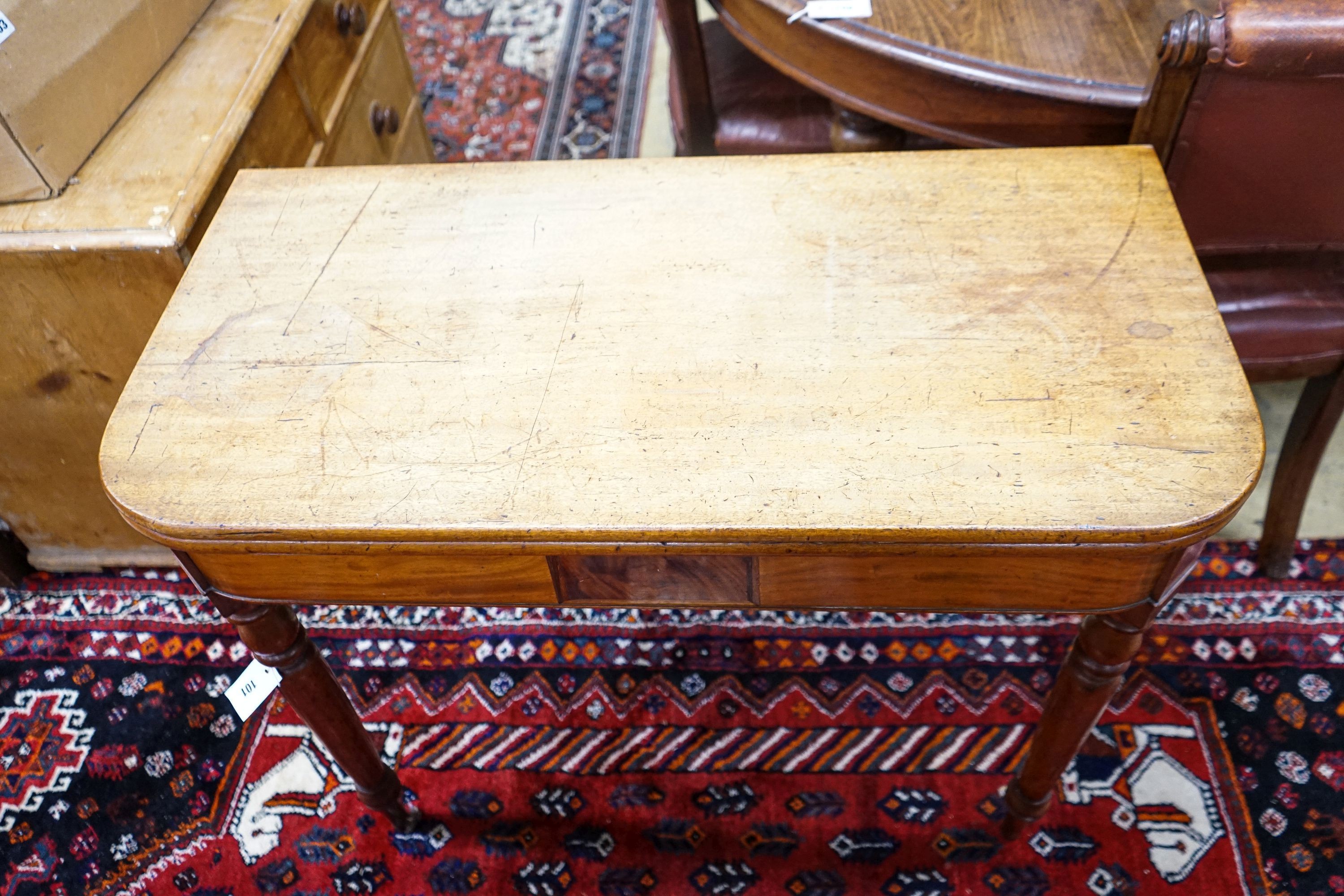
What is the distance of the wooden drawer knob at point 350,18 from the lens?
5.66 ft

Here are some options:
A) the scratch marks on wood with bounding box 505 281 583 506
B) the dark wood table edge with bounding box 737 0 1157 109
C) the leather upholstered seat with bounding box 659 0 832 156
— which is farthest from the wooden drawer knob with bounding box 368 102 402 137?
the scratch marks on wood with bounding box 505 281 583 506

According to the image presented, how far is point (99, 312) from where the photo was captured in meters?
1.33

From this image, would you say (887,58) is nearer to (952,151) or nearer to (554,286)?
(952,151)

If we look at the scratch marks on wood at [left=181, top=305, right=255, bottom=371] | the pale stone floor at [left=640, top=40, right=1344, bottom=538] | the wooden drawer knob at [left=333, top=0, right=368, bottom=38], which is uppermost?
the wooden drawer knob at [left=333, top=0, right=368, bottom=38]

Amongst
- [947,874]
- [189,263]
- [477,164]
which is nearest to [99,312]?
[189,263]

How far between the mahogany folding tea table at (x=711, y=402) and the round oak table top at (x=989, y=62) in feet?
0.61

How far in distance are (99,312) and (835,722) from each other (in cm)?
130

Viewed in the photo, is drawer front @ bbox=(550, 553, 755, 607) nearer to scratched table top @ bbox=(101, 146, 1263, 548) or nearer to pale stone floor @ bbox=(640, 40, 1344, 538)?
scratched table top @ bbox=(101, 146, 1263, 548)

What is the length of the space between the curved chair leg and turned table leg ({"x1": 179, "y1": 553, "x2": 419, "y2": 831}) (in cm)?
155

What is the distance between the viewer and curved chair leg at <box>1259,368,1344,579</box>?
1.49m

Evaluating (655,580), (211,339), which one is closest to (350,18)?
(211,339)

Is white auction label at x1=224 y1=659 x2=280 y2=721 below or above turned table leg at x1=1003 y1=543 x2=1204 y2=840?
above

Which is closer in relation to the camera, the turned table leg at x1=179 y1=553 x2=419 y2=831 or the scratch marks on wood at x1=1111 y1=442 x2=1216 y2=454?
the scratch marks on wood at x1=1111 y1=442 x2=1216 y2=454

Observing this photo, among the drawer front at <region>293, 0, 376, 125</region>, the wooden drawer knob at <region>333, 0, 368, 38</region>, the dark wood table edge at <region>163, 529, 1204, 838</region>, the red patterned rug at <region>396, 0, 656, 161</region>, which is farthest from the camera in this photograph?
the red patterned rug at <region>396, 0, 656, 161</region>
